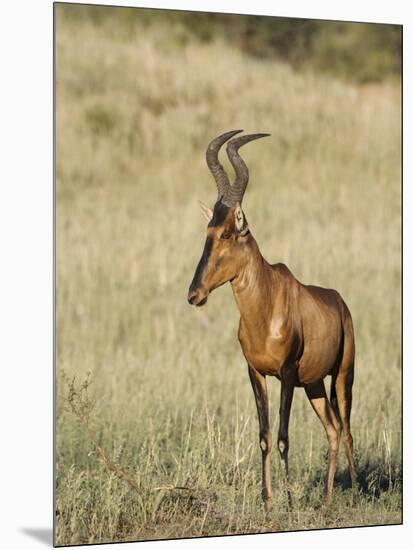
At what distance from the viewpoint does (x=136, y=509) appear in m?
10.0

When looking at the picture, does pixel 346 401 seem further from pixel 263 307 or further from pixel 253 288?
pixel 253 288

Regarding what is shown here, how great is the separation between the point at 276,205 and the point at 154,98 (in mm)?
1425

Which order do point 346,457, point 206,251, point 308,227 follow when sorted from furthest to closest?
point 308,227
point 346,457
point 206,251

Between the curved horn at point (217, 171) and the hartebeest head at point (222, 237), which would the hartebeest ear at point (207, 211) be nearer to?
the hartebeest head at point (222, 237)

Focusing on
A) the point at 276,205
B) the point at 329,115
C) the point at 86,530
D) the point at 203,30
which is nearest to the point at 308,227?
the point at 276,205

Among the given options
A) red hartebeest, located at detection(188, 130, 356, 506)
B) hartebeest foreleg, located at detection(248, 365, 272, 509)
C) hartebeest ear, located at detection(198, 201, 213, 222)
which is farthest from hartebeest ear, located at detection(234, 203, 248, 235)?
hartebeest foreleg, located at detection(248, 365, 272, 509)

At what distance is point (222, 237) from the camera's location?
9805 millimetres

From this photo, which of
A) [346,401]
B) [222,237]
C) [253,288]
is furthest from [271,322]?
[346,401]

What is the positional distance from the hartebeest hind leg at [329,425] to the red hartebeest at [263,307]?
10 cm

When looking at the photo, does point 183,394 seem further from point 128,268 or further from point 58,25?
point 58,25

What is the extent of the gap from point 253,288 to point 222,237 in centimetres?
39

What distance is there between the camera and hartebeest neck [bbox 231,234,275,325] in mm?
9875

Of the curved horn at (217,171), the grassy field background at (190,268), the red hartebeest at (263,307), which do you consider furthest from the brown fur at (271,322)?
the grassy field background at (190,268)
